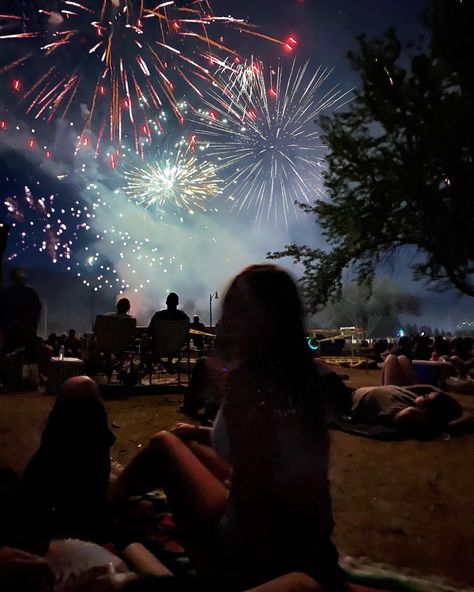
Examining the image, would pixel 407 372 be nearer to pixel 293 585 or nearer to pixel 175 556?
pixel 175 556

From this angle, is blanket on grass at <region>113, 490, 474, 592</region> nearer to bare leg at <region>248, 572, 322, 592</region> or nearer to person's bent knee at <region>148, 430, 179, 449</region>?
person's bent knee at <region>148, 430, 179, 449</region>

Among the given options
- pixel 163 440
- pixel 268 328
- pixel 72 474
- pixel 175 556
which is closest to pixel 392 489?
pixel 175 556

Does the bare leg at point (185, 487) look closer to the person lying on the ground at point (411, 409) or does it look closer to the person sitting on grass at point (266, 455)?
the person sitting on grass at point (266, 455)

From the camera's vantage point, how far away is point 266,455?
5.29 feet

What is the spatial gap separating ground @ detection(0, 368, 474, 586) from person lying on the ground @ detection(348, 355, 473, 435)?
0.77ft

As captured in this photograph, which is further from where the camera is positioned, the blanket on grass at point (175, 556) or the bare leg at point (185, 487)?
the blanket on grass at point (175, 556)

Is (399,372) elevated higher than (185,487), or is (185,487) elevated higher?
(399,372)

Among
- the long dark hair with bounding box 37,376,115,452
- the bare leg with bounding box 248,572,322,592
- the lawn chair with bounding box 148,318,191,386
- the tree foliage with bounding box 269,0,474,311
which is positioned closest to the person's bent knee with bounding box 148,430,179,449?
Answer: the long dark hair with bounding box 37,376,115,452

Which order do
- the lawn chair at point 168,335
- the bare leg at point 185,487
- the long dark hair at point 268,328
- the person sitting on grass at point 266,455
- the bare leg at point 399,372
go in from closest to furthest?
the person sitting on grass at point 266,455 → the long dark hair at point 268,328 → the bare leg at point 185,487 → the bare leg at point 399,372 → the lawn chair at point 168,335

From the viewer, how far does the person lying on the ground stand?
5445mm

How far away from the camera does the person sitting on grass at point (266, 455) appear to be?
1634mm

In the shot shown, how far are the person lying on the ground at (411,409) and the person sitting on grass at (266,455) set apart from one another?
13.4 ft

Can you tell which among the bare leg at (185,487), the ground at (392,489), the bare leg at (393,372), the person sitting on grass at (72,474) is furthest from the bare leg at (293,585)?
the bare leg at (393,372)

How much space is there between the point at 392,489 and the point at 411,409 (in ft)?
5.93
